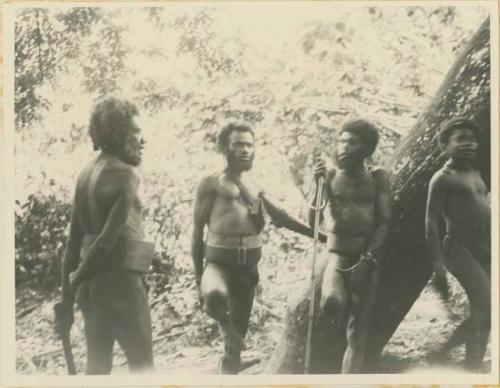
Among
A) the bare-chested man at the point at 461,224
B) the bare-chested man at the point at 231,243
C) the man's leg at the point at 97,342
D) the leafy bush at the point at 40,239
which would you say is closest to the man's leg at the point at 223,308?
the bare-chested man at the point at 231,243

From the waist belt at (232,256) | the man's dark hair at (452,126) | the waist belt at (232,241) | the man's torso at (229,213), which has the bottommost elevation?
the waist belt at (232,256)

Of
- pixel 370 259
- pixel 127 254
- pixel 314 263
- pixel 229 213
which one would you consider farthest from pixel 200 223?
pixel 370 259

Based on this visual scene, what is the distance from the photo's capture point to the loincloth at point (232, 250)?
4.54 meters

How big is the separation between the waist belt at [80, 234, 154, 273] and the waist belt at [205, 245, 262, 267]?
32cm

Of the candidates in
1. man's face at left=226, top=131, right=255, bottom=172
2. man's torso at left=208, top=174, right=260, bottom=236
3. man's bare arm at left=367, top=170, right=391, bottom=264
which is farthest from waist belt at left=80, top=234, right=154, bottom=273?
man's bare arm at left=367, top=170, right=391, bottom=264

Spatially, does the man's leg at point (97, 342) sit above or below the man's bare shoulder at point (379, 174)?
below

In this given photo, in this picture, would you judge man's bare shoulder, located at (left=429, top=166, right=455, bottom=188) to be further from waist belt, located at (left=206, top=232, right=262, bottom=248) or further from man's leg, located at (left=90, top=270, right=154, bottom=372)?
man's leg, located at (left=90, top=270, right=154, bottom=372)

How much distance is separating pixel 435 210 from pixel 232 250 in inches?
43.3

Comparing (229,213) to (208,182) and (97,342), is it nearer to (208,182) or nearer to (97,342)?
(208,182)

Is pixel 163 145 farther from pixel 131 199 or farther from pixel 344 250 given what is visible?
pixel 344 250

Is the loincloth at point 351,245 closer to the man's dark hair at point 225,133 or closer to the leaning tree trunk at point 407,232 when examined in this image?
the leaning tree trunk at point 407,232

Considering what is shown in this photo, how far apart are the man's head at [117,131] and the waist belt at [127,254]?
0.43 m

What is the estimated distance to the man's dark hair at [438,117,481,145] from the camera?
4.60 meters

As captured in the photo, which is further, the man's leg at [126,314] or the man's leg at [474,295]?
the man's leg at [474,295]
